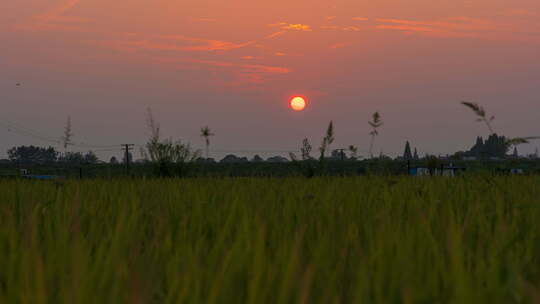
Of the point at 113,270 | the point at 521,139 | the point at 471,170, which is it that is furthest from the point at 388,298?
the point at 471,170

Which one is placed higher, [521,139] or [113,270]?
[521,139]

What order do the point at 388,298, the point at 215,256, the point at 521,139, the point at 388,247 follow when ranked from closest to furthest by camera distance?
the point at 388,298 → the point at 215,256 → the point at 388,247 → the point at 521,139

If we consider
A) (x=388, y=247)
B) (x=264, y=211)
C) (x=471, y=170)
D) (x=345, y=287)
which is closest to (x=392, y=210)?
(x=264, y=211)

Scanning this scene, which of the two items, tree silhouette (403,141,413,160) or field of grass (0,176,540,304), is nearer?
field of grass (0,176,540,304)

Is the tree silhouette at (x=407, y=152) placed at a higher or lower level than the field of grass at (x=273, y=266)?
higher

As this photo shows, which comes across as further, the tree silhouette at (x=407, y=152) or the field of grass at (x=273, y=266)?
the tree silhouette at (x=407, y=152)

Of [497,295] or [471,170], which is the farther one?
[471,170]

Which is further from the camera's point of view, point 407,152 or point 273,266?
point 407,152

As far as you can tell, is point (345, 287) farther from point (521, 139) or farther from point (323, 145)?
point (323, 145)

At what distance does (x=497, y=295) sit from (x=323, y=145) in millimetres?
10002

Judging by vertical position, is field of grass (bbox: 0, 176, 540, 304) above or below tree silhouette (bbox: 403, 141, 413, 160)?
below

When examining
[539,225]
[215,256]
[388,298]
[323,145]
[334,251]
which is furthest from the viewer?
[323,145]

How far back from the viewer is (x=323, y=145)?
10.9 m

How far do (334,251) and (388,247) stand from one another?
24cm
